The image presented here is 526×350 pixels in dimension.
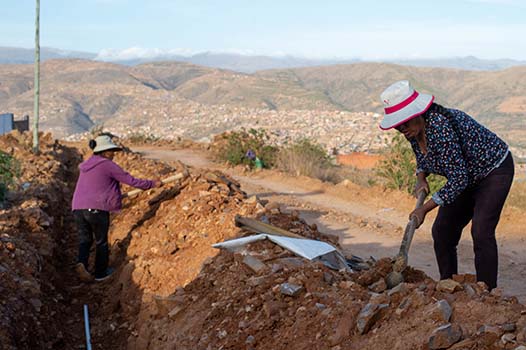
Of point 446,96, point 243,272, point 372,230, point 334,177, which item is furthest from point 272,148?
point 446,96

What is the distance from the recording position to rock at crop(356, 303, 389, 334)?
10.8 feet

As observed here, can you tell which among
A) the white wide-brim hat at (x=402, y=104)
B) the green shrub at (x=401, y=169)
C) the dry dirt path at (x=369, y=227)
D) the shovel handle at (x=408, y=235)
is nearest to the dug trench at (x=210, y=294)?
the shovel handle at (x=408, y=235)

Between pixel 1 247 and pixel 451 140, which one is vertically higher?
pixel 451 140

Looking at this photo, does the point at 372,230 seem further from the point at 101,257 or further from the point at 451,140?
the point at 451,140

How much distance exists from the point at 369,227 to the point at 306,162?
21.3 ft

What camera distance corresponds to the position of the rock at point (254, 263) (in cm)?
470

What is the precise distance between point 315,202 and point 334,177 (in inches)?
181

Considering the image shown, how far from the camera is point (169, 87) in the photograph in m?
104

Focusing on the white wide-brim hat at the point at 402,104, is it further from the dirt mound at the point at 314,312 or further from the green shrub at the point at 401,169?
the green shrub at the point at 401,169

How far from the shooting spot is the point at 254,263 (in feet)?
15.8

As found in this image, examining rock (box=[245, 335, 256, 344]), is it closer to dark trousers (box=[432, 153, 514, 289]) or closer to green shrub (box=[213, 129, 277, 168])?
dark trousers (box=[432, 153, 514, 289])

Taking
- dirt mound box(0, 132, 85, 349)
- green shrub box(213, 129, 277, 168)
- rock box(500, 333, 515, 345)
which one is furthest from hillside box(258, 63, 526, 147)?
rock box(500, 333, 515, 345)

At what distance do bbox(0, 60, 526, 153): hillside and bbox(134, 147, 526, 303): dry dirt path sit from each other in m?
27.5

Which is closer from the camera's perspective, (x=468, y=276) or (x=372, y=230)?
(x=468, y=276)
